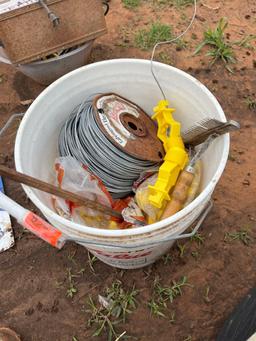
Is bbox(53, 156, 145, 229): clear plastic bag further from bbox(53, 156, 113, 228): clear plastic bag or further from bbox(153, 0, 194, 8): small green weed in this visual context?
bbox(153, 0, 194, 8): small green weed

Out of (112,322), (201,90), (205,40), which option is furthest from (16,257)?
(205,40)

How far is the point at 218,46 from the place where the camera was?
239 centimetres

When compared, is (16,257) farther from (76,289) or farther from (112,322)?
(112,322)

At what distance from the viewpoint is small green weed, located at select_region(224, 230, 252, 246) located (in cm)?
166

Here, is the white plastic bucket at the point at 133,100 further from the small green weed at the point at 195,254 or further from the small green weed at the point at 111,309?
the small green weed at the point at 195,254

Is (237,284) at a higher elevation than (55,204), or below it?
below

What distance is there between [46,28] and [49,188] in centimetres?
114

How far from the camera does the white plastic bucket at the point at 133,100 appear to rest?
106 cm

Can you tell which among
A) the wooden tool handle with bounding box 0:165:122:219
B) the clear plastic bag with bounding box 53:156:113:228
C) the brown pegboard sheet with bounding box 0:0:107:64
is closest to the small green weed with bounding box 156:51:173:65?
the brown pegboard sheet with bounding box 0:0:107:64

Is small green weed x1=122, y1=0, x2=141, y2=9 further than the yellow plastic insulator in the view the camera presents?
Yes

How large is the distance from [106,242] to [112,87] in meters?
0.73

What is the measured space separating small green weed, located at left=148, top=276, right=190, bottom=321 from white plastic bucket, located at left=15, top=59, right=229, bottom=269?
0.13m

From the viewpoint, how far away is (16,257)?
1.73 meters

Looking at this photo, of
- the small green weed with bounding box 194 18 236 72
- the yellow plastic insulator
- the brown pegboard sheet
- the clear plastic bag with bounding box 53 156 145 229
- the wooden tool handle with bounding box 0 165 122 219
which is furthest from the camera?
the small green weed with bounding box 194 18 236 72
